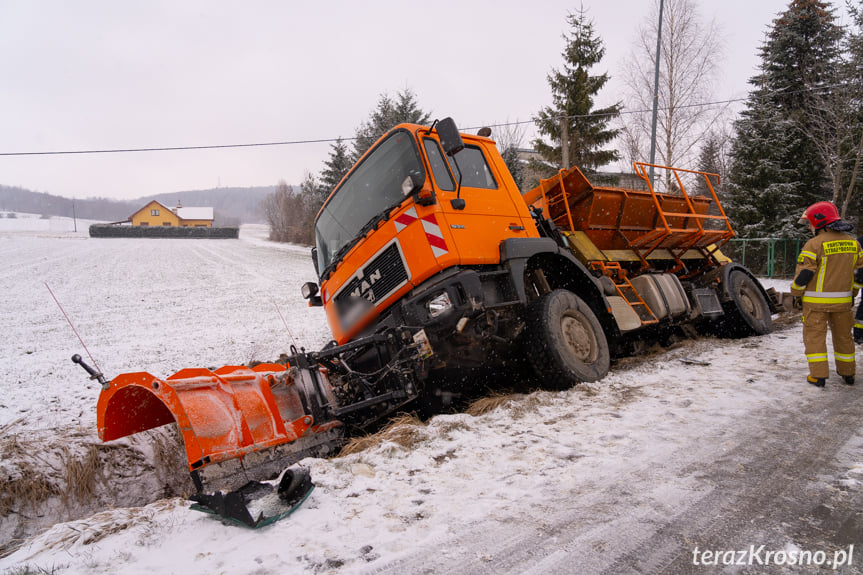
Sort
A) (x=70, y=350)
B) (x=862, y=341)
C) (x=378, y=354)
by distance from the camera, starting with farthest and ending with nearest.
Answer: (x=70, y=350)
(x=862, y=341)
(x=378, y=354)

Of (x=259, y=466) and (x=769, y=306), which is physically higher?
(x=259, y=466)

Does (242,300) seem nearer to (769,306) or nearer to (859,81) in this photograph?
(769,306)

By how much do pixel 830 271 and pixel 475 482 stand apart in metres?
4.35

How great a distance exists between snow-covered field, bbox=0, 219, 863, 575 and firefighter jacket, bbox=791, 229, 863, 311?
817 millimetres

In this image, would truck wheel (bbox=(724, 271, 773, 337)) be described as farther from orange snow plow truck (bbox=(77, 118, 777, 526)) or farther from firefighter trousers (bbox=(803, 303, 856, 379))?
firefighter trousers (bbox=(803, 303, 856, 379))

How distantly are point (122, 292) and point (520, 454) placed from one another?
16.3 meters

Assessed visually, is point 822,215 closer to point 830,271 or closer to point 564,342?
point 830,271

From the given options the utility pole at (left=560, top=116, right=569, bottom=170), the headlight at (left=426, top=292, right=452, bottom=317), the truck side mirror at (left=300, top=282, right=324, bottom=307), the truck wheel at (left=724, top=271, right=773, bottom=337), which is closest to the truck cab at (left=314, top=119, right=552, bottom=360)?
the headlight at (left=426, top=292, right=452, bottom=317)

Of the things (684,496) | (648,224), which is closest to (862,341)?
(648,224)

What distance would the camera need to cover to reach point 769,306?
840 cm

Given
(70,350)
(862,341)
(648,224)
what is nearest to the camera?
(862,341)

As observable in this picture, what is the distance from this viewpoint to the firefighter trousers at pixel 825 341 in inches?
174

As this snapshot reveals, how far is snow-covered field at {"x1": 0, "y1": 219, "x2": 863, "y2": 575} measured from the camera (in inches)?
81.8

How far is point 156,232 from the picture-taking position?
53.1 meters
